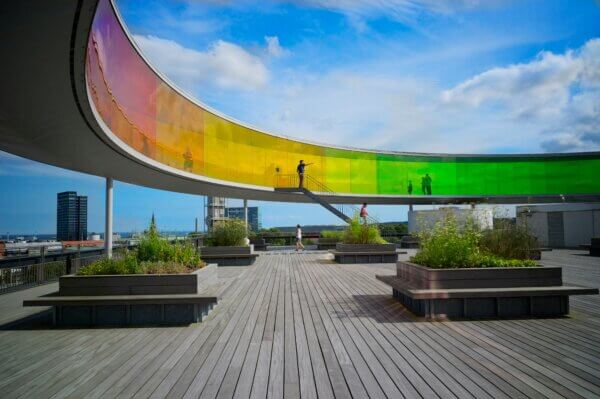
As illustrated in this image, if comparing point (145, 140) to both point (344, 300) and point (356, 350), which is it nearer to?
point (344, 300)

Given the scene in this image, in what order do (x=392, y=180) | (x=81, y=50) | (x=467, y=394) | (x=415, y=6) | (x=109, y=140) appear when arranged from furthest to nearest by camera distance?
(x=392, y=180), (x=415, y=6), (x=109, y=140), (x=81, y=50), (x=467, y=394)

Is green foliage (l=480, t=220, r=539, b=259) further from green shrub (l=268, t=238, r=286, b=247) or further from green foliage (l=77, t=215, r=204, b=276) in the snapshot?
green shrub (l=268, t=238, r=286, b=247)

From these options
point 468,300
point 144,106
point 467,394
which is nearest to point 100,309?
point 467,394

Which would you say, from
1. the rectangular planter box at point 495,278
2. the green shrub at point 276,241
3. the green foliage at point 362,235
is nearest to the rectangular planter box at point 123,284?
the rectangular planter box at point 495,278

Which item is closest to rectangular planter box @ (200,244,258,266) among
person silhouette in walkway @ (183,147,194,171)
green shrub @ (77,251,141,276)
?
person silhouette in walkway @ (183,147,194,171)

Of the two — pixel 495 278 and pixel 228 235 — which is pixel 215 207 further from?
pixel 495 278

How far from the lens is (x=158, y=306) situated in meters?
6.12

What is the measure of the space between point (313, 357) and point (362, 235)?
465 inches

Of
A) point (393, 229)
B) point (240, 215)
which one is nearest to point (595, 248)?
point (393, 229)

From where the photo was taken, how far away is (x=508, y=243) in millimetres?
7539

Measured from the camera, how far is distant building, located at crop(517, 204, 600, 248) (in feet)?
71.5

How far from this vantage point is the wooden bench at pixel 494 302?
19.6 feet

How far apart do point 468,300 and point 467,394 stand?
3.03m

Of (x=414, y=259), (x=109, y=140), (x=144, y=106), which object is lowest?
(x=414, y=259)
